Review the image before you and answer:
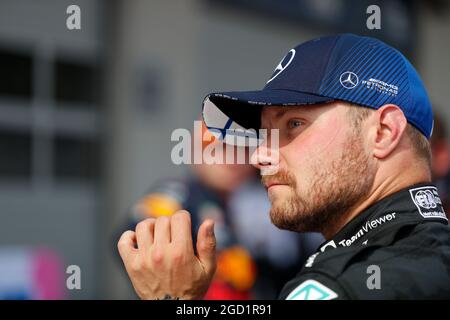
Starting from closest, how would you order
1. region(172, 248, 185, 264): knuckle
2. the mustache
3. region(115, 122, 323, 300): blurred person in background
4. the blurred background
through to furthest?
region(172, 248, 185, 264): knuckle → the mustache → region(115, 122, 323, 300): blurred person in background → the blurred background

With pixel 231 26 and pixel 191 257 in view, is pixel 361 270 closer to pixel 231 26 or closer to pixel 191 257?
pixel 191 257

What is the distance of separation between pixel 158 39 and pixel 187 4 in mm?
618

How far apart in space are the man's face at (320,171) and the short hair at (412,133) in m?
0.01

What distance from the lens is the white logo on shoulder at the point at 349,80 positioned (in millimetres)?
1813

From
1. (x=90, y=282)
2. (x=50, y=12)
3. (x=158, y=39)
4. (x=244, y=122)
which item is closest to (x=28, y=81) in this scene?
(x=50, y=12)

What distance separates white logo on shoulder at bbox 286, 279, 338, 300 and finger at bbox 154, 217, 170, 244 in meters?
0.39

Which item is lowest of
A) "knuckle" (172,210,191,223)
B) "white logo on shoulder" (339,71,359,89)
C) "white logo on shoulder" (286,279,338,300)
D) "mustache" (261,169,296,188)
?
"white logo on shoulder" (286,279,338,300)

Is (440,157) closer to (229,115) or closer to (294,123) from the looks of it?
(229,115)

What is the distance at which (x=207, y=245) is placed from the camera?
5.97ft

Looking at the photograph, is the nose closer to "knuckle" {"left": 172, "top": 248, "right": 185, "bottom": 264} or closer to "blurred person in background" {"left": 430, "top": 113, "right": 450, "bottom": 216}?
"knuckle" {"left": 172, "top": 248, "right": 185, "bottom": 264}

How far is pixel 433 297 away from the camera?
1.55 metres

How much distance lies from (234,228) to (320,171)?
8.80 feet

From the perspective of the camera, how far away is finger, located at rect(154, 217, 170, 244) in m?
1.79

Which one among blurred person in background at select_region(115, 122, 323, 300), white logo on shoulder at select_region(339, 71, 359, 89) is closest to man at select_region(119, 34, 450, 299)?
white logo on shoulder at select_region(339, 71, 359, 89)
